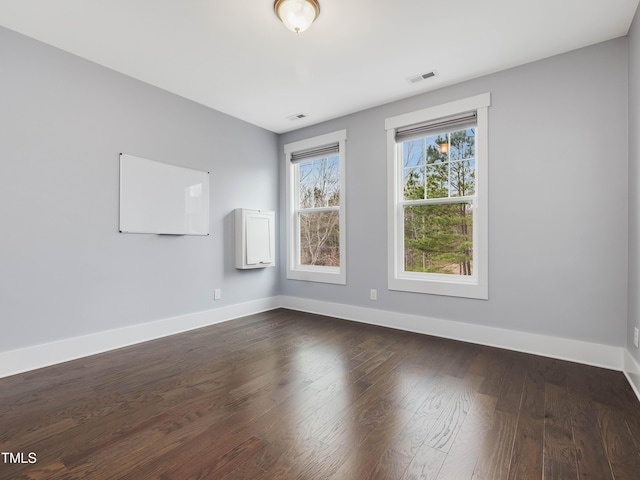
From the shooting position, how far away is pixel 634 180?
2234 millimetres

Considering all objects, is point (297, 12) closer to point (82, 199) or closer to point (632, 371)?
point (82, 199)

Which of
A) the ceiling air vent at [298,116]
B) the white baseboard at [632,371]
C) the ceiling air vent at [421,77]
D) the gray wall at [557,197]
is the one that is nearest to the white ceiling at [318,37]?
the ceiling air vent at [421,77]

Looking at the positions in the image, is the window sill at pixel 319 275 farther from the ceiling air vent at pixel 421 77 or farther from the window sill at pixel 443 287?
the ceiling air vent at pixel 421 77

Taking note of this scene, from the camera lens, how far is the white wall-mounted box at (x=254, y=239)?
3979 millimetres

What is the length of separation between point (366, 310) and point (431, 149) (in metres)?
1.95

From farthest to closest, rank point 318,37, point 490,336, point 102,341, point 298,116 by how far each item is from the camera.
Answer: point 298,116 → point 490,336 → point 102,341 → point 318,37

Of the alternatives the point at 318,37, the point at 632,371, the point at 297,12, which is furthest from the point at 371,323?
the point at 297,12

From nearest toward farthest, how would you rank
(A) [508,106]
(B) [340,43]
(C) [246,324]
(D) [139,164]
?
(B) [340,43] → (A) [508,106] → (D) [139,164] → (C) [246,324]

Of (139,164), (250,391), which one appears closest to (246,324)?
(250,391)

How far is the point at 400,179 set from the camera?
3.63 meters

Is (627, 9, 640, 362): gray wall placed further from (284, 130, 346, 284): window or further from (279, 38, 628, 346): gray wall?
(284, 130, 346, 284): window

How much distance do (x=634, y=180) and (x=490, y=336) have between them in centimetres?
162

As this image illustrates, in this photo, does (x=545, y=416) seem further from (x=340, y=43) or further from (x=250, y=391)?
(x=340, y=43)

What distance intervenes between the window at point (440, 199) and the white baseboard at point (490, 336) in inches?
12.8
